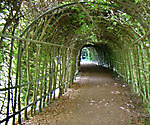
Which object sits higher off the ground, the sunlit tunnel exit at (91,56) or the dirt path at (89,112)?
the sunlit tunnel exit at (91,56)

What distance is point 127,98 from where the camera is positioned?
5965mm

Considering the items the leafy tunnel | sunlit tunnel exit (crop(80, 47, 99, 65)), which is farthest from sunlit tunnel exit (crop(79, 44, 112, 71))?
the leafy tunnel

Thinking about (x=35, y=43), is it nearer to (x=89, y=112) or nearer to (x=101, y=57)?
(x=89, y=112)

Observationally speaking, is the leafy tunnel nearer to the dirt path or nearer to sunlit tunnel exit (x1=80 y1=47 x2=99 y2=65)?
the dirt path

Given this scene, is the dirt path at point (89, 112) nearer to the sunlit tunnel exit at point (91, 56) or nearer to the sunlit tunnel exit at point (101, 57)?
the sunlit tunnel exit at point (101, 57)

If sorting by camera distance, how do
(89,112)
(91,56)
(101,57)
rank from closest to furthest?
1. (89,112)
2. (101,57)
3. (91,56)

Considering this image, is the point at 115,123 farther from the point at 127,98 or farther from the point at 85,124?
the point at 127,98

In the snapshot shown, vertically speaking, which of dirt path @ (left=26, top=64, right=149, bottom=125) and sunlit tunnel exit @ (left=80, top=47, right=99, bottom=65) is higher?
sunlit tunnel exit @ (left=80, top=47, right=99, bottom=65)

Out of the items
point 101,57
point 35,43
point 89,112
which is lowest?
point 89,112

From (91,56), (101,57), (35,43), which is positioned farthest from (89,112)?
(91,56)

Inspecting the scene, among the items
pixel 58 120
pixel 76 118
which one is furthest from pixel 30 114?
pixel 76 118

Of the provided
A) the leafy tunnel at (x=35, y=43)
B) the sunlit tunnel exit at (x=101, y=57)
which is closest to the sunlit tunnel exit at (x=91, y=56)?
the sunlit tunnel exit at (x=101, y=57)

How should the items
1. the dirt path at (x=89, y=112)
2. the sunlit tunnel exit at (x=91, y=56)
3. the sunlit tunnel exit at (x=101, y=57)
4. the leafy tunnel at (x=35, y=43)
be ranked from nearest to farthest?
the leafy tunnel at (x=35, y=43) → the dirt path at (x=89, y=112) → the sunlit tunnel exit at (x=101, y=57) → the sunlit tunnel exit at (x=91, y=56)

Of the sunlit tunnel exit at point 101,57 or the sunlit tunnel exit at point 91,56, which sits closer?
the sunlit tunnel exit at point 101,57
